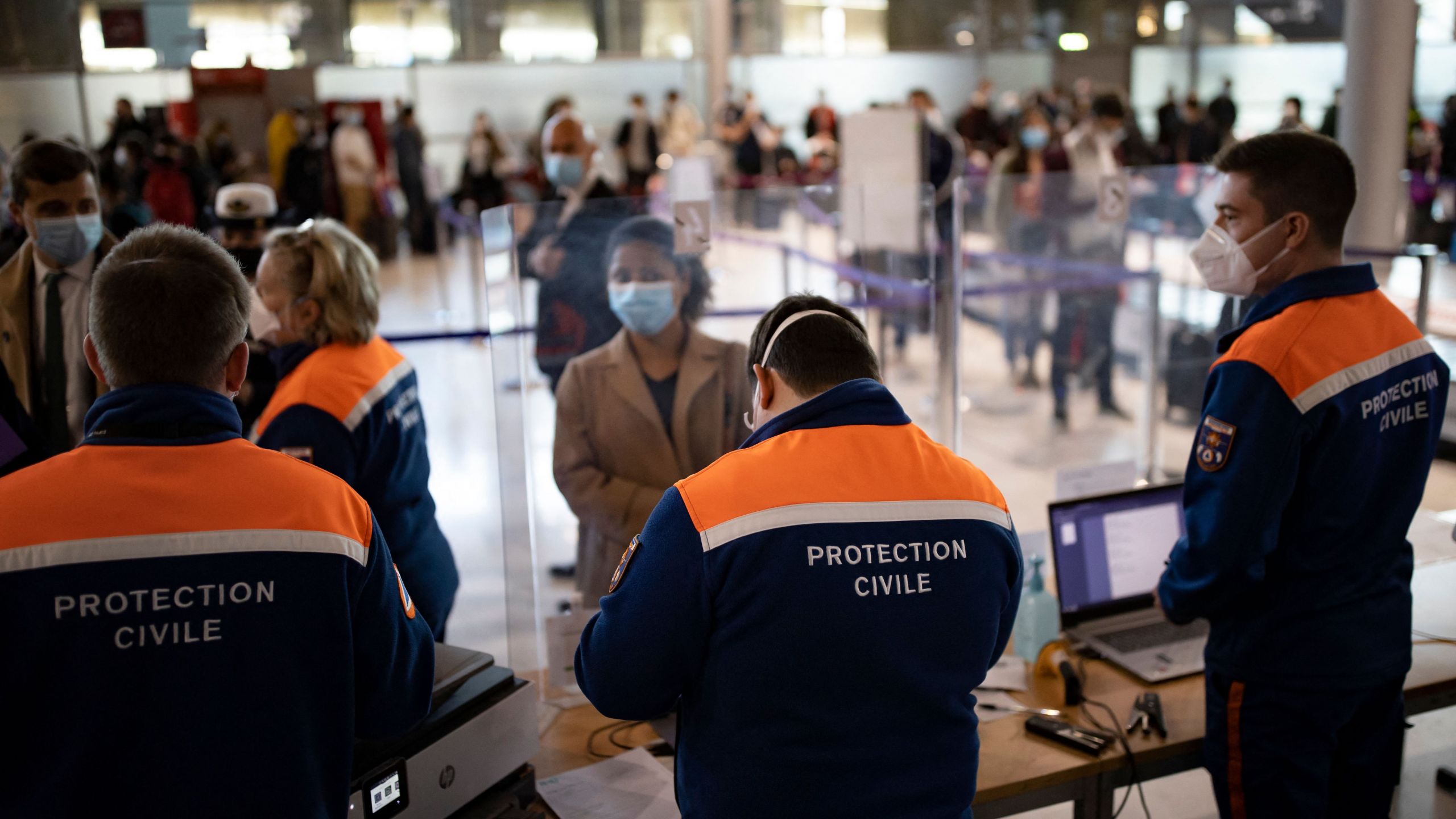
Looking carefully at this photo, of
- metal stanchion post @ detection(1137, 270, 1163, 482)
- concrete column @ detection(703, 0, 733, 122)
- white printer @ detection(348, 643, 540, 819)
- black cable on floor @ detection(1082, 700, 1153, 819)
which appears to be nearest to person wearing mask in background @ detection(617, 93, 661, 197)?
concrete column @ detection(703, 0, 733, 122)

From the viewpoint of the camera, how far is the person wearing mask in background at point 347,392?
7.32 feet

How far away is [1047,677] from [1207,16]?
20.2 m

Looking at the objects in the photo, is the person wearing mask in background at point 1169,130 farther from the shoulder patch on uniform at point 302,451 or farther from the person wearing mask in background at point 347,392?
the shoulder patch on uniform at point 302,451

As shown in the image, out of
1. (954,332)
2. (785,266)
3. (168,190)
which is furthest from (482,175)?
(954,332)

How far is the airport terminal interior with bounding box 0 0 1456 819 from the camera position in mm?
2008

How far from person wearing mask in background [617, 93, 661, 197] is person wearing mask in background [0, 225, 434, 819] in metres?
13.3

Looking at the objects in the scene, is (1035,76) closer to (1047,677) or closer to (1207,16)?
(1207,16)

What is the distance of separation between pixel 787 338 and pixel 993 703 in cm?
113

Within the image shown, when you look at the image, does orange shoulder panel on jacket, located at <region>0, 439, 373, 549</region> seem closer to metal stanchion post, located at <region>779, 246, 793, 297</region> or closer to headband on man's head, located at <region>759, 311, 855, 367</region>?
headband on man's head, located at <region>759, 311, 855, 367</region>

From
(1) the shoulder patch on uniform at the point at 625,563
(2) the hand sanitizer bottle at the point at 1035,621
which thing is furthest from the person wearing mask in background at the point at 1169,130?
(1) the shoulder patch on uniform at the point at 625,563

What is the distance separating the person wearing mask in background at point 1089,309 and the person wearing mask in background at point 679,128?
859 cm

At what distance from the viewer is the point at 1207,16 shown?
1953cm

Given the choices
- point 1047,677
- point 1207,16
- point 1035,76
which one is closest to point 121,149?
point 1047,677

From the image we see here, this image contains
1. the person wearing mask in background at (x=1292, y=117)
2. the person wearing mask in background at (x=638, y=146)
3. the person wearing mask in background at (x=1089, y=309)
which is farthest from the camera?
the person wearing mask in background at (x=638, y=146)
